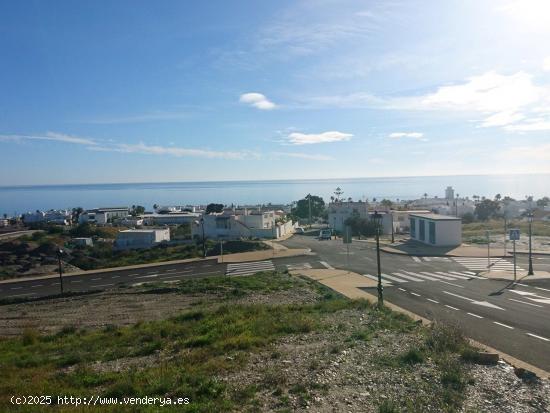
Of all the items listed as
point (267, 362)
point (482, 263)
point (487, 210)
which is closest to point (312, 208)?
point (487, 210)

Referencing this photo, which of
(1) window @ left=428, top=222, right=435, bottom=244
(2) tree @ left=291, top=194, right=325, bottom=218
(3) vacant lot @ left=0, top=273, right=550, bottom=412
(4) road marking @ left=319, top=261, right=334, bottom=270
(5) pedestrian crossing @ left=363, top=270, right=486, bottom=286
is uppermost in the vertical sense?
(2) tree @ left=291, top=194, right=325, bottom=218

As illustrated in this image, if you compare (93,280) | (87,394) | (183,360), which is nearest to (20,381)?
(87,394)

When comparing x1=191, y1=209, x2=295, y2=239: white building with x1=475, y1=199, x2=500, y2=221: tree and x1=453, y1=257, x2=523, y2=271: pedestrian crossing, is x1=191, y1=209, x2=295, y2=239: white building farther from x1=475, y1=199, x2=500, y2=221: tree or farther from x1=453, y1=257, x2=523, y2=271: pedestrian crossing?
x1=475, y1=199, x2=500, y2=221: tree

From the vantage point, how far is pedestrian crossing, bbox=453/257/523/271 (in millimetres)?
34000

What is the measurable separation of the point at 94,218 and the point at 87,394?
117m

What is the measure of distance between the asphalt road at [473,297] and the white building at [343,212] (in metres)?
29.5

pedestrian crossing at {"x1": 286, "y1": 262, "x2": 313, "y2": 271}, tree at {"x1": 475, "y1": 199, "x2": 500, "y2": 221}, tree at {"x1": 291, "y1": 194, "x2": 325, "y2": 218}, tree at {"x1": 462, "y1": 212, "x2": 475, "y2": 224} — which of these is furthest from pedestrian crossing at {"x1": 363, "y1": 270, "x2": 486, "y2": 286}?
tree at {"x1": 291, "y1": 194, "x2": 325, "y2": 218}

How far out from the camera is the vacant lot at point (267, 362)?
9.26 metres

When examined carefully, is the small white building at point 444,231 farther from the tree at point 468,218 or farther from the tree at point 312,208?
the tree at point 312,208

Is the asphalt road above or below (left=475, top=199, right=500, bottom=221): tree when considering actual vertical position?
below

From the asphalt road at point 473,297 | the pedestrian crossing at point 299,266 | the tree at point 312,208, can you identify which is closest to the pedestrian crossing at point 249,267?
the pedestrian crossing at point 299,266

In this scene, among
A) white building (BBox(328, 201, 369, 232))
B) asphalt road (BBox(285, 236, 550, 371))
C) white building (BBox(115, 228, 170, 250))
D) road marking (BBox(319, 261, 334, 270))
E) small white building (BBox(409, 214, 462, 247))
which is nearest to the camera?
asphalt road (BBox(285, 236, 550, 371))

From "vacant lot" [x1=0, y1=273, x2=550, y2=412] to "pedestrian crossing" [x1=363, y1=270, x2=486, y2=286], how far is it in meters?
9.99

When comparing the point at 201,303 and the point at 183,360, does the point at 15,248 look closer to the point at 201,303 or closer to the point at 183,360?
the point at 201,303
